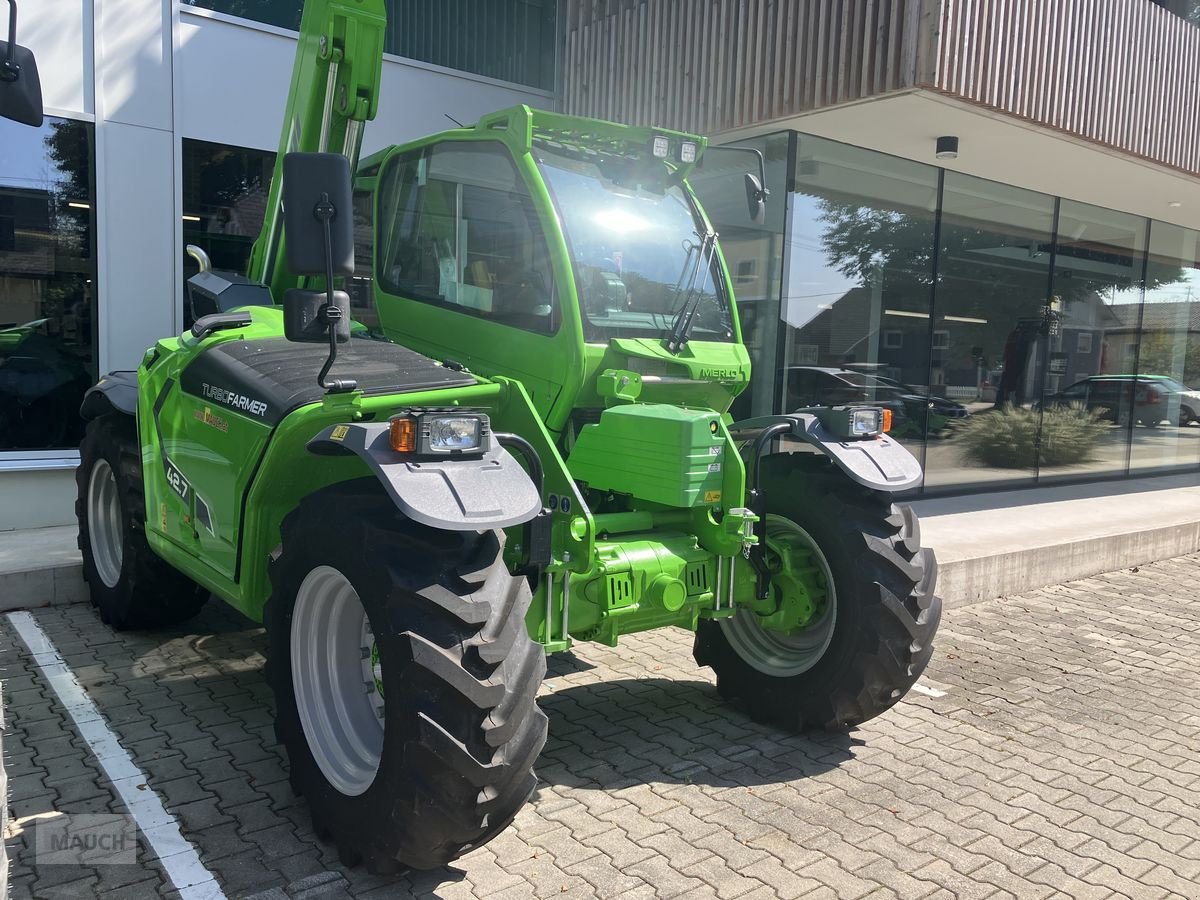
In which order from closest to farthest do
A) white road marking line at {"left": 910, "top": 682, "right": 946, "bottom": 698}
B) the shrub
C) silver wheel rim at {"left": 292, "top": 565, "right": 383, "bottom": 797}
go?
1. silver wheel rim at {"left": 292, "top": 565, "right": 383, "bottom": 797}
2. white road marking line at {"left": 910, "top": 682, "right": 946, "bottom": 698}
3. the shrub

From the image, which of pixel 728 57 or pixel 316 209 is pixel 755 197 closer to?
pixel 316 209

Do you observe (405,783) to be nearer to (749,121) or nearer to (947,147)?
(749,121)

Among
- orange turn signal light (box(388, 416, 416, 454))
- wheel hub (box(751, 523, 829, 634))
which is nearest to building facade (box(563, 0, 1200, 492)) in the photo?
wheel hub (box(751, 523, 829, 634))

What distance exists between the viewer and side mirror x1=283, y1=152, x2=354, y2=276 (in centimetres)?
289

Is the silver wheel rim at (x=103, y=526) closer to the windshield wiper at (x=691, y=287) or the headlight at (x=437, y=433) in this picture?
the headlight at (x=437, y=433)

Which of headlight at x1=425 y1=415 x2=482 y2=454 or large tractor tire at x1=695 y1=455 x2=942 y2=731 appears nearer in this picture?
headlight at x1=425 y1=415 x2=482 y2=454

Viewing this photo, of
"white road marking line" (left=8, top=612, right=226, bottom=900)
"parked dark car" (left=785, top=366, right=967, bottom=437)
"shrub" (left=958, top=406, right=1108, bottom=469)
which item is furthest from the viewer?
"shrub" (left=958, top=406, right=1108, bottom=469)

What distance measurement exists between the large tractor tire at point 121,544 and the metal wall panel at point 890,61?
5345mm

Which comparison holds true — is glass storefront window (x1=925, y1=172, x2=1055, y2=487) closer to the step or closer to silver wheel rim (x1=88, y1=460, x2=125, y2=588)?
silver wheel rim (x1=88, y1=460, x2=125, y2=588)

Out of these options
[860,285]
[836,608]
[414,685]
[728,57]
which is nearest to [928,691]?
[836,608]

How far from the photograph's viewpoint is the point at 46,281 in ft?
23.5

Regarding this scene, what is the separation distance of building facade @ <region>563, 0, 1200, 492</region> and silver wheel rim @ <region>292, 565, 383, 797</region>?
4.96 m

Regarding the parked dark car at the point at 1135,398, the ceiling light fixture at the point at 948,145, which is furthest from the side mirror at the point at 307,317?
the parked dark car at the point at 1135,398

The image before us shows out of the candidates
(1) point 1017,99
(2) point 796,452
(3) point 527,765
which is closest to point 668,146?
(2) point 796,452
